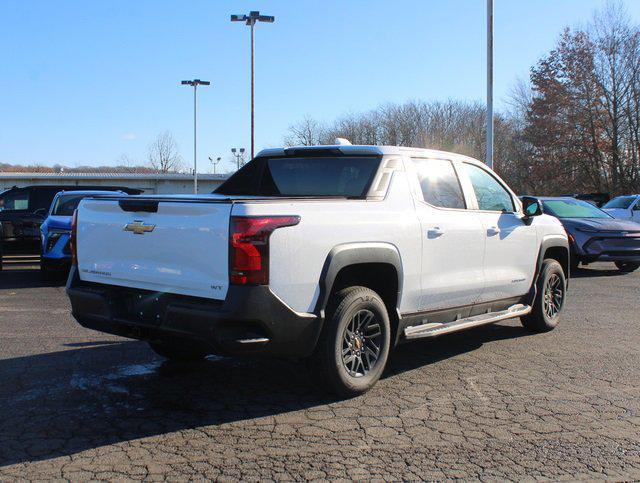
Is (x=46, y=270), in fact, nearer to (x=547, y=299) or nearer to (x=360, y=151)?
(x=360, y=151)

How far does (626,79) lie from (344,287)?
3745cm

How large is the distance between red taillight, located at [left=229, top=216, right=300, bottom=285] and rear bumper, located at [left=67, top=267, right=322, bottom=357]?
0.23ft

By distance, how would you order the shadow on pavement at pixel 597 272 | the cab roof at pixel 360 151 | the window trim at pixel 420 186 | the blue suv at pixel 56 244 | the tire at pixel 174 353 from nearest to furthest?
the window trim at pixel 420 186, the cab roof at pixel 360 151, the tire at pixel 174 353, the blue suv at pixel 56 244, the shadow on pavement at pixel 597 272

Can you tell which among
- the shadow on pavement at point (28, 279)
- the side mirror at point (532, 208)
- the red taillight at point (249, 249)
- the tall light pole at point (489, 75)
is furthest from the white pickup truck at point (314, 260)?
the tall light pole at point (489, 75)

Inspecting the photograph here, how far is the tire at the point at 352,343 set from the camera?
468 centimetres

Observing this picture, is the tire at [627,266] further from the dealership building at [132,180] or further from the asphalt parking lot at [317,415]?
the dealership building at [132,180]

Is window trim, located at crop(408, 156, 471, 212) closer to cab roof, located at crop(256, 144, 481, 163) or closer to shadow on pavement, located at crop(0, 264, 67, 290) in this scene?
cab roof, located at crop(256, 144, 481, 163)

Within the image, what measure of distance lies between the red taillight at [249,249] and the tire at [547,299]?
4.14 meters

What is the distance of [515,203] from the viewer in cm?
688

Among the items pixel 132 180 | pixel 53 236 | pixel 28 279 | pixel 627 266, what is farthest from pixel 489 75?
pixel 132 180

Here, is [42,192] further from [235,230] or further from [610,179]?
[610,179]

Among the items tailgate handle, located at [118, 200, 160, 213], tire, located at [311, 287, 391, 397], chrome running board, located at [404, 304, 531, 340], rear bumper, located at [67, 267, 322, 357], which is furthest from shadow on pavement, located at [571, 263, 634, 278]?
tailgate handle, located at [118, 200, 160, 213]

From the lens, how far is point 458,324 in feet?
19.1

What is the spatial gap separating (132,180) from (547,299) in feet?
208
